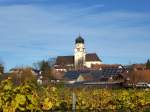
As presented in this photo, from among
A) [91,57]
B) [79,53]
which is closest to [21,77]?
[79,53]

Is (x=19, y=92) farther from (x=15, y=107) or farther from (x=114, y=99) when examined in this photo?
(x=114, y=99)

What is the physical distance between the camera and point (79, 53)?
569 ft

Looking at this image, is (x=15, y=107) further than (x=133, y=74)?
No

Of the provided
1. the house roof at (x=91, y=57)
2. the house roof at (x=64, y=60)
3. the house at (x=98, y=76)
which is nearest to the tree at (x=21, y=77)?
the house at (x=98, y=76)

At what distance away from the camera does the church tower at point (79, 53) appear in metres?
170

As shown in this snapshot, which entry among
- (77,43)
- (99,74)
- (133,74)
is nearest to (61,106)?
(133,74)

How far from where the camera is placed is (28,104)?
7129 millimetres

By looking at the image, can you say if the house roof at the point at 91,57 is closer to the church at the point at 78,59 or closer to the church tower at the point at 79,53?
the church at the point at 78,59

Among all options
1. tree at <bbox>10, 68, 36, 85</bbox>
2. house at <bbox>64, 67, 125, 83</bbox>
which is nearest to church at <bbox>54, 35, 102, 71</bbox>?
house at <bbox>64, 67, 125, 83</bbox>

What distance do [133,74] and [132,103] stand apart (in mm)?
60101

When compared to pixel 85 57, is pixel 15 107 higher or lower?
lower

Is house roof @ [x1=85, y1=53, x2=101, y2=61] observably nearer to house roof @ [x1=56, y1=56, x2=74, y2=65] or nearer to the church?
the church

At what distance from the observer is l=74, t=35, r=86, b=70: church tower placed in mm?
170000

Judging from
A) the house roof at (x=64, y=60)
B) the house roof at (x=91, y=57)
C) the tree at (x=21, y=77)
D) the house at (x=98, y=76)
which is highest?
the house roof at (x=91, y=57)
